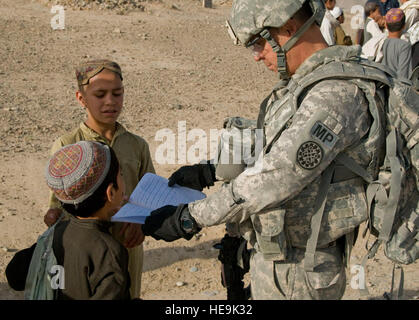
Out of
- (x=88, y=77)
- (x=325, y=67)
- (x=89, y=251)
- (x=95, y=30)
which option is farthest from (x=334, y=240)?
(x=95, y=30)

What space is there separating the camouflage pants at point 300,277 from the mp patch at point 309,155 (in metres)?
0.52

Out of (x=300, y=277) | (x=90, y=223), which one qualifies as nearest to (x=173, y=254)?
(x=300, y=277)

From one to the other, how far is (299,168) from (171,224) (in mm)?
601

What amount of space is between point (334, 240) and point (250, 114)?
6151 mm

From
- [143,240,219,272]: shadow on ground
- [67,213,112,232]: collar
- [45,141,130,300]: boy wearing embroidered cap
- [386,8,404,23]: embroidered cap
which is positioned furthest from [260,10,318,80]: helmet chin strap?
[386,8,404,23]: embroidered cap

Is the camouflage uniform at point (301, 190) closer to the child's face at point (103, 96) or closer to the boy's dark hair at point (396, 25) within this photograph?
the child's face at point (103, 96)

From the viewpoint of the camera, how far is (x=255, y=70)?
10875 millimetres

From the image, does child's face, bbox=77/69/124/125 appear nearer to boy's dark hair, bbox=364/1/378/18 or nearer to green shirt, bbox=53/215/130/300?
green shirt, bbox=53/215/130/300

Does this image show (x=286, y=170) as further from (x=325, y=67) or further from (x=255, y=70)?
(x=255, y=70)

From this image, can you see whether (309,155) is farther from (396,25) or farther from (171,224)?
(396,25)

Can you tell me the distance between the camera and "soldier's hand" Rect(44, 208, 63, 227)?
270 cm

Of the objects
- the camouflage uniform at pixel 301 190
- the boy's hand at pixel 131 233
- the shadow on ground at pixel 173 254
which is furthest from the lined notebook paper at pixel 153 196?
the shadow on ground at pixel 173 254

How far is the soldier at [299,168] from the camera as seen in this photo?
201 cm

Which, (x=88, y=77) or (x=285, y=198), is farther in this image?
(x=88, y=77)
